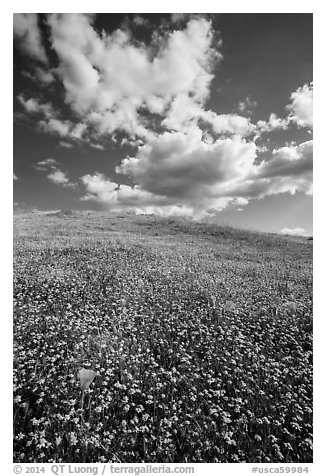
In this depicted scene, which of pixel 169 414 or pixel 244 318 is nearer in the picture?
pixel 169 414

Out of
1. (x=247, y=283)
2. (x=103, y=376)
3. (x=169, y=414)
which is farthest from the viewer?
(x=247, y=283)

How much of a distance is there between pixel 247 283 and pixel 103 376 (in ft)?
25.4

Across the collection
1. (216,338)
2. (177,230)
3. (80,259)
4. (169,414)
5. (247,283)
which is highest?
(177,230)

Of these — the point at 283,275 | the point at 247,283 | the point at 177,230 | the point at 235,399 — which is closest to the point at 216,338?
the point at 235,399

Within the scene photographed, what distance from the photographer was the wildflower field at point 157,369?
4359mm

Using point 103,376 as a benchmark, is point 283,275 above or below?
above

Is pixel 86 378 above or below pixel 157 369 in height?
above

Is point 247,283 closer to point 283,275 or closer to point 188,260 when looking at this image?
point 283,275

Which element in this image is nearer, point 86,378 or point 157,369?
point 86,378

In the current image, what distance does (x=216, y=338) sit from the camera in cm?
720

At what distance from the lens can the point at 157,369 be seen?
234 inches

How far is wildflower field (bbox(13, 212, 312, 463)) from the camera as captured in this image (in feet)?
14.3

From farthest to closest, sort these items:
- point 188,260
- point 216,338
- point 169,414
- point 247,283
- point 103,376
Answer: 1. point 188,260
2. point 247,283
3. point 216,338
4. point 103,376
5. point 169,414
